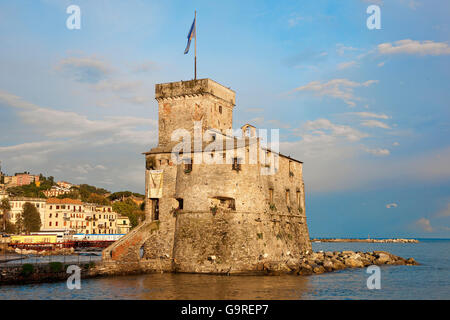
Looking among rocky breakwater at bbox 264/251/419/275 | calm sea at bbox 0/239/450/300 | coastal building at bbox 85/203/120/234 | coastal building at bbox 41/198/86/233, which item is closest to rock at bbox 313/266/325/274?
rocky breakwater at bbox 264/251/419/275

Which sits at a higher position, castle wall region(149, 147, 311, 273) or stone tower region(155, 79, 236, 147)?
stone tower region(155, 79, 236, 147)

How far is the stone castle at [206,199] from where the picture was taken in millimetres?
37875

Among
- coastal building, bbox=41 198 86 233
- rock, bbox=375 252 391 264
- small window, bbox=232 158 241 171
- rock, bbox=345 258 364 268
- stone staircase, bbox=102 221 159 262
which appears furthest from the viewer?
coastal building, bbox=41 198 86 233

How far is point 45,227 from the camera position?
101625mm

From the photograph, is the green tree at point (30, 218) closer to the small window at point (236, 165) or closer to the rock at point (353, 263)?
the small window at point (236, 165)

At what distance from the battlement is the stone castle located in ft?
0.30

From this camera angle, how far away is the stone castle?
37.9 metres

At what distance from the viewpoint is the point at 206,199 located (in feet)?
127

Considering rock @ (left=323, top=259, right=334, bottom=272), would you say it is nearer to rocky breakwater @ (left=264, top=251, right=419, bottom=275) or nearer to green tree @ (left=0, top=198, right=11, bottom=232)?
rocky breakwater @ (left=264, top=251, right=419, bottom=275)

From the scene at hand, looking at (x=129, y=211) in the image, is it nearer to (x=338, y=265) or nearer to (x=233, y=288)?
(x=338, y=265)

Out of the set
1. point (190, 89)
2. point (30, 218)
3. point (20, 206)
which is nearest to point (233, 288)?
point (190, 89)
